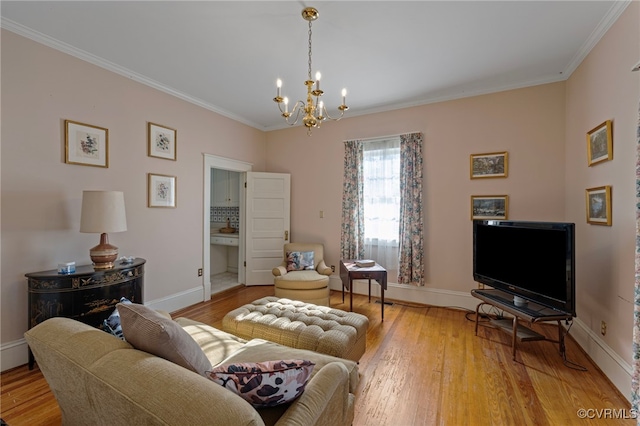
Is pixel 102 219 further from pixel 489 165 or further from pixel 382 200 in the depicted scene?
pixel 489 165

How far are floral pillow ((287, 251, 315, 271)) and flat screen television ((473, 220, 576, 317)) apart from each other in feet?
7.17

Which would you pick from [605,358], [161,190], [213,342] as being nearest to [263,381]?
[213,342]

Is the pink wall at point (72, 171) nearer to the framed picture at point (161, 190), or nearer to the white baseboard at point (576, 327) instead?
the framed picture at point (161, 190)

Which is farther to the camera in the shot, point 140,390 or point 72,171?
point 72,171

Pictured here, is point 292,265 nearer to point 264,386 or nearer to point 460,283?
point 460,283

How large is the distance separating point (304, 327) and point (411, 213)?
2380 millimetres

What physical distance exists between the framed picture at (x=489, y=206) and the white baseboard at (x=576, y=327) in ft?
3.52

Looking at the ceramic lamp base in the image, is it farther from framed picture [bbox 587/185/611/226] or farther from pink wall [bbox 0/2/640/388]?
framed picture [bbox 587/185/611/226]

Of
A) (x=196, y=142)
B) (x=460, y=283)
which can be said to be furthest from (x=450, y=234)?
(x=196, y=142)

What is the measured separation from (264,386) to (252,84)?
10.8ft

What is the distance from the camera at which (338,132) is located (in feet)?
14.4

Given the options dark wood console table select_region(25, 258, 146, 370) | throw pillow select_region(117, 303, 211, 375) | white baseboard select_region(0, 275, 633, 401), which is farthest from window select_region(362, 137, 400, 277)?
throw pillow select_region(117, 303, 211, 375)

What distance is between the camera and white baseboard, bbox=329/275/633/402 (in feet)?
6.41

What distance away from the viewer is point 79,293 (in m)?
2.27
